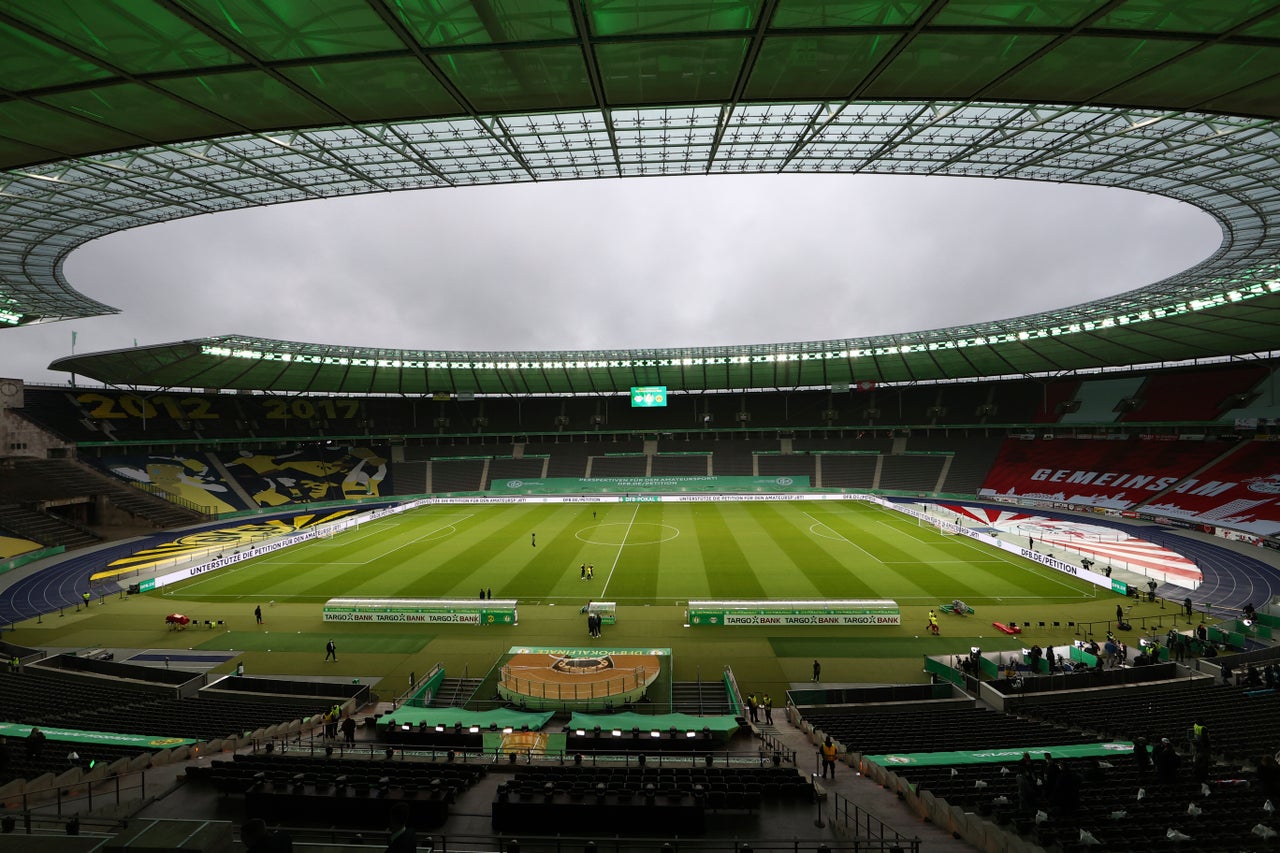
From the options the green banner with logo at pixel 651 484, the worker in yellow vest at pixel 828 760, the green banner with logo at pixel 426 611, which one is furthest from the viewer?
the green banner with logo at pixel 651 484

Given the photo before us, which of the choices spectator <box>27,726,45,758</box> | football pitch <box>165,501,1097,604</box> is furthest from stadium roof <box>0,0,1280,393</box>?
football pitch <box>165,501,1097,604</box>

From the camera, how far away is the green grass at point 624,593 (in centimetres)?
2152

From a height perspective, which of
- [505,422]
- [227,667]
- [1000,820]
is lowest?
[227,667]

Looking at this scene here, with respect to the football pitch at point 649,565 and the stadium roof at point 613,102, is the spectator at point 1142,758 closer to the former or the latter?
the stadium roof at point 613,102

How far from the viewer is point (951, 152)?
18.4 m

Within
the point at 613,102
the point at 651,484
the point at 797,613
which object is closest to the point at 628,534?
the point at 797,613

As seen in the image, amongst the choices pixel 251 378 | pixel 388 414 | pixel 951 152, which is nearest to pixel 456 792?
pixel 951 152

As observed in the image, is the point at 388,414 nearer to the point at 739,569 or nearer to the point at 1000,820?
the point at 739,569

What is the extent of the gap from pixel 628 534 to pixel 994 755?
105ft

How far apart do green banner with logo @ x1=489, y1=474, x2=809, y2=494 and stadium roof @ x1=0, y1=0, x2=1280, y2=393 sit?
117 ft

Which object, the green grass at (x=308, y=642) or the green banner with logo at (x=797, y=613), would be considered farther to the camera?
the green banner with logo at (x=797, y=613)

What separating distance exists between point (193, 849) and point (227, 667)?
21276 millimetres

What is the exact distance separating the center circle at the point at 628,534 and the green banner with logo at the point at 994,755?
91.7 feet

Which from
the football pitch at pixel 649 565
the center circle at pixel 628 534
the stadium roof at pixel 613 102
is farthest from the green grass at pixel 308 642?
the center circle at pixel 628 534
